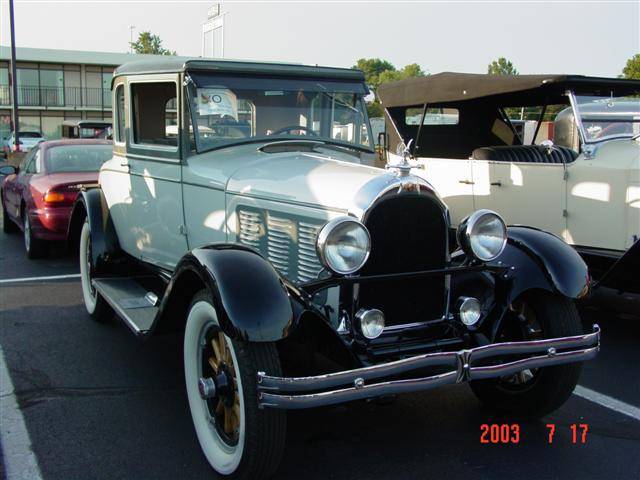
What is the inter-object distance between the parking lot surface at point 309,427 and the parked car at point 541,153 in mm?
1215

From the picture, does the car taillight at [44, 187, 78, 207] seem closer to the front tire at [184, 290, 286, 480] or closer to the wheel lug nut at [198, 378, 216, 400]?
the front tire at [184, 290, 286, 480]

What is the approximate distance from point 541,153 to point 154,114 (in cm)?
385

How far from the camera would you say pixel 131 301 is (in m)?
4.48

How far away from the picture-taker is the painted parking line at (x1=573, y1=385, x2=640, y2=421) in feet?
12.7

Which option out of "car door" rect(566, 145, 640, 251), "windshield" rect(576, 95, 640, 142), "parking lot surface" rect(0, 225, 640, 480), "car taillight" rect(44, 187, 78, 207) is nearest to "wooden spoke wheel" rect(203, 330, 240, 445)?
"parking lot surface" rect(0, 225, 640, 480)

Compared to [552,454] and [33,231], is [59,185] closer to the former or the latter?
[33,231]

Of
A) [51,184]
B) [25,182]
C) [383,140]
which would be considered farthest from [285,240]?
[25,182]

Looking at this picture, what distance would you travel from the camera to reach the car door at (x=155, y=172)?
14.6ft

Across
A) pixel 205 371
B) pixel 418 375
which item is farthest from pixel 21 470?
pixel 418 375

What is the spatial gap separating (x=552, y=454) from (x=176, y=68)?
10.4 feet

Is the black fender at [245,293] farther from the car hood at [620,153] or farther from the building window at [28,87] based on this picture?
the building window at [28,87]

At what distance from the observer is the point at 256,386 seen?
2717 millimetres

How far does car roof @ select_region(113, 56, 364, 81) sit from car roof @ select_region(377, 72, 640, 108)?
254 centimetres

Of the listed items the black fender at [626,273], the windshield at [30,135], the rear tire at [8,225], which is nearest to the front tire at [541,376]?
the black fender at [626,273]
